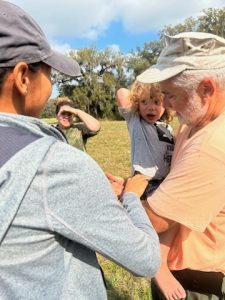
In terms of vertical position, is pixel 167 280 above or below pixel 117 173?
above

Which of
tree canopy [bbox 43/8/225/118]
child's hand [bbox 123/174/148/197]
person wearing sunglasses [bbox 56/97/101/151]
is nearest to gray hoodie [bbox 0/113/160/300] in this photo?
child's hand [bbox 123/174/148/197]

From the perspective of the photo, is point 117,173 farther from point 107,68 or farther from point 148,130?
point 107,68

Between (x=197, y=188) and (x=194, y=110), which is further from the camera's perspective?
(x=194, y=110)

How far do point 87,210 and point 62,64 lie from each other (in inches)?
23.4

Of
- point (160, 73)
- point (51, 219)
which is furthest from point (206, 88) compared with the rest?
point (51, 219)

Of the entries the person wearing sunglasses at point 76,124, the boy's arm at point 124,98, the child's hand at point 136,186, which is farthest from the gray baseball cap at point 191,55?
the person wearing sunglasses at point 76,124

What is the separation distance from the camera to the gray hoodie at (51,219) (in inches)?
53.7

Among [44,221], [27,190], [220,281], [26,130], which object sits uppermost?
[26,130]

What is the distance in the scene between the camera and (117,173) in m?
11.4

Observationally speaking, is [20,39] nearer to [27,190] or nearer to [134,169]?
[27,190]

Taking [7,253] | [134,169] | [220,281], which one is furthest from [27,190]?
[134,169]

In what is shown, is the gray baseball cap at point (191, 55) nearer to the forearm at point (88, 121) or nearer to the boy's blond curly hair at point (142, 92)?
the boy's blond curly hair at point (142, 92)

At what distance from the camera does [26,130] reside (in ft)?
4.82

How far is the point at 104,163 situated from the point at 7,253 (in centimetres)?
1168
